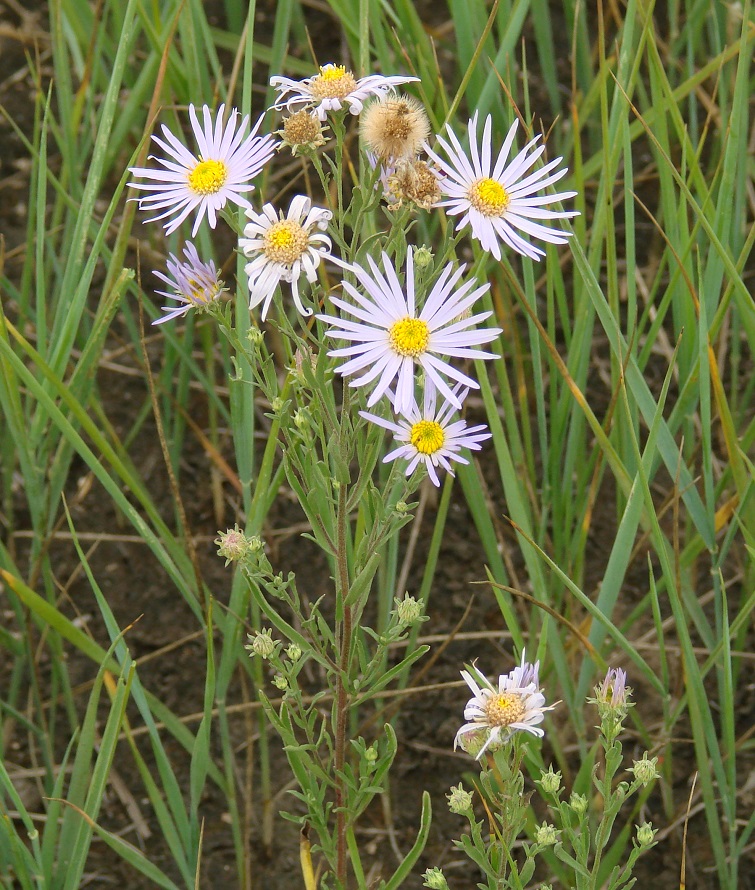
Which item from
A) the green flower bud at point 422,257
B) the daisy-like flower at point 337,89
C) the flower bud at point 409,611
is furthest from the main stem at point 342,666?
the daisy-like flower at point 337,89

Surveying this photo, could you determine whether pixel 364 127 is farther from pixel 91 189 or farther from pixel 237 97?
pixel 237 97

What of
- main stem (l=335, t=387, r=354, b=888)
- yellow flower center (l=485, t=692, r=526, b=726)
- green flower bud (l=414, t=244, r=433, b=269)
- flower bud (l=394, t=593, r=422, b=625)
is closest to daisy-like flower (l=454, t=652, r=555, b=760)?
yellow flower center (l=485, t=692, r=526, b=726)

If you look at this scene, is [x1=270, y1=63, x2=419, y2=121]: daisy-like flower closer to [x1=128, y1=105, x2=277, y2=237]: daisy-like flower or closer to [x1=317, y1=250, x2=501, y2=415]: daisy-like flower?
[x1=128, y1=105, x2=277, y2=237]: daisy-like flower

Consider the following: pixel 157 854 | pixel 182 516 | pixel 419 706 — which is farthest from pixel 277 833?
pixel 182 516

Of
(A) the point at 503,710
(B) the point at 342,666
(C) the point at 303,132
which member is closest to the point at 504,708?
(A) the point at 503,710

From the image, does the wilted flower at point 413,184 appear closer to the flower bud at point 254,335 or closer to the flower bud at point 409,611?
the flower bud at point 254,335

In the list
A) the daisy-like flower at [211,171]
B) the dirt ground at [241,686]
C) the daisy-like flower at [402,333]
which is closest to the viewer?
the daisy-like flower at [402,333]
